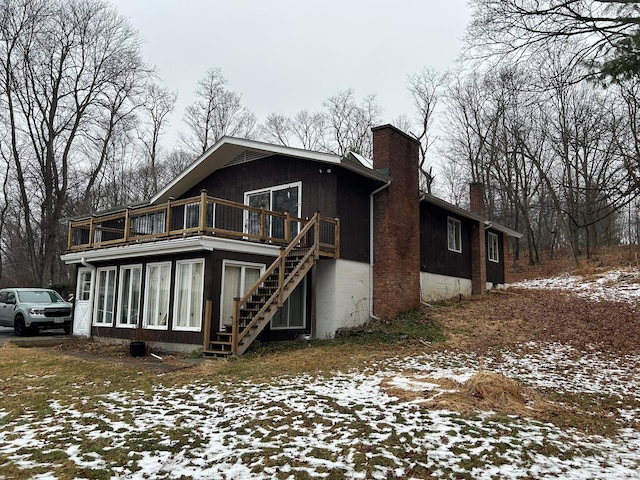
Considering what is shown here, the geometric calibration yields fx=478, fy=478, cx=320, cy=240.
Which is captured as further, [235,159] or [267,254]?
[235,159]

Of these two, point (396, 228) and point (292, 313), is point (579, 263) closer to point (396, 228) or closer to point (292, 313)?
point (396, 228)

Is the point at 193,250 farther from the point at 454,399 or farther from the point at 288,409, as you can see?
the point at 454,399

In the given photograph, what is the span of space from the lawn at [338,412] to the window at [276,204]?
4158mm

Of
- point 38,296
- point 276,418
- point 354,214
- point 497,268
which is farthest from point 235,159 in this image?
point 497,268

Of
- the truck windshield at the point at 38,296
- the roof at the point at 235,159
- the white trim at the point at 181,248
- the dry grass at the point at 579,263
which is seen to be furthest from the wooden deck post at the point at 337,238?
the dry grass at the point at 579,263

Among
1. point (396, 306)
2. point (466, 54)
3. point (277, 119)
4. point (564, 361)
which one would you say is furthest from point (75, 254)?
point (277, 119)

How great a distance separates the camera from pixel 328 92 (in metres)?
41.3

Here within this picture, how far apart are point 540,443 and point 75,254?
14715 millimetres

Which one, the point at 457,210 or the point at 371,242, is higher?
the point at 457,210

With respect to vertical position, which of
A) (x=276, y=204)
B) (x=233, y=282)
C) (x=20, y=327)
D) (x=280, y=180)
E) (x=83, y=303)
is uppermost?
(x=280, y=180)

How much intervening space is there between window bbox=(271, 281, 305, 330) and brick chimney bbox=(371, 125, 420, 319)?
2.32 meters

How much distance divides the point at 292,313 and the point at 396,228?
426cm

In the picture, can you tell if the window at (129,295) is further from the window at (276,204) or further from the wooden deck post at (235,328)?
the wooden deck post at (235,328)

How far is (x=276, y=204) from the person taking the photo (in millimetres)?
15531
